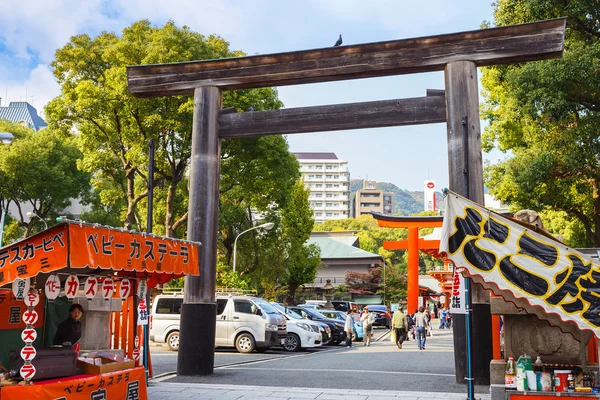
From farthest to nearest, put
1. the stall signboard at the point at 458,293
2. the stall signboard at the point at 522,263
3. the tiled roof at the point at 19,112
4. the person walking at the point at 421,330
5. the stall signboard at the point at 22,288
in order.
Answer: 1. the tiled roof at the point at 19,112
2. the person walking at the point at 421,330
3. the stall signboard at the point at 458,293
4. the stall signboard at the point at 22,288
5. the stall signboard at the point at 522,263

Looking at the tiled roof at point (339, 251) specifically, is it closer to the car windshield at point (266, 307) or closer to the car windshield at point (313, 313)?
the car windshield at point (313, 313)

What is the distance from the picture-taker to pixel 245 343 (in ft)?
67.8

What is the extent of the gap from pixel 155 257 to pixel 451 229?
4618 millimetres

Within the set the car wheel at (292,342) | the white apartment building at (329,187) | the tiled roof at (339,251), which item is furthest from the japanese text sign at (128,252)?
the white apartment building at (329,187)

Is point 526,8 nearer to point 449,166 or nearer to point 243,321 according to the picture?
point 449,166

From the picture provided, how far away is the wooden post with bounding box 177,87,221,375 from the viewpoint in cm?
1245

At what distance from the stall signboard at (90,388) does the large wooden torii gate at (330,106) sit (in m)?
3.31

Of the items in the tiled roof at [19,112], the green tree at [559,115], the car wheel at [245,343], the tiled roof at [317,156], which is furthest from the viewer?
the tiled roof at [317,156]

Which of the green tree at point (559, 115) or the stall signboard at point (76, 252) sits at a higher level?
the green tree at point (559, 115)

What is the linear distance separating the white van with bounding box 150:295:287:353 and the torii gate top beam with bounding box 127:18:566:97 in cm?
933

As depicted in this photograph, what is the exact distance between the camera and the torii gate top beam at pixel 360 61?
11422 mm

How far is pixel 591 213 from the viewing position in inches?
907

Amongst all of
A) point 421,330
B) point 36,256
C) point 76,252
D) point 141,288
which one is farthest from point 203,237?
point 421,330

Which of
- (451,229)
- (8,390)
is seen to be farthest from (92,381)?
(451,229)
